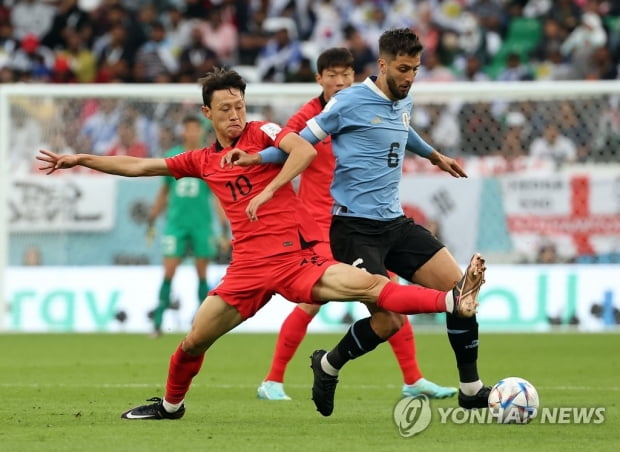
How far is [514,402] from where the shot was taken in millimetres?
7277

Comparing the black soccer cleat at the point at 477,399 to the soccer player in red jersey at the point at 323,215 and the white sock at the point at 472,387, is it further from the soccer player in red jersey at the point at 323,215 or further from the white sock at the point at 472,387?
the soccer player in red jersey at the point at 323,215

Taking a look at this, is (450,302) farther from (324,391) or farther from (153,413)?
(153,413)

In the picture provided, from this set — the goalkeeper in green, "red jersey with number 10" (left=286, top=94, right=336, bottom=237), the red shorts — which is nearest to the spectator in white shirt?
the goalkeeper in green

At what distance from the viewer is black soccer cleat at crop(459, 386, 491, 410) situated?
24.9 ft

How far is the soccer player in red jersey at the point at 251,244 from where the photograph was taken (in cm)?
725

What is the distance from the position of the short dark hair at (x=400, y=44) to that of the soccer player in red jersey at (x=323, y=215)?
4.42 feet

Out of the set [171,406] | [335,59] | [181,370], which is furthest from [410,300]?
[335,59]

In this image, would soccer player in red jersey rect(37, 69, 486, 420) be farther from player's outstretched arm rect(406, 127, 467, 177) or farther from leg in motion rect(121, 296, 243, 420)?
player's outstretched arm rect(406, 127, 467, 177)

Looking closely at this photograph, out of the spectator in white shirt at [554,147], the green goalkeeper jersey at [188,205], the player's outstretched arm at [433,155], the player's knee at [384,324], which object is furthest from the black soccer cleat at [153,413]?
the spectator in white shirt at [554,147]

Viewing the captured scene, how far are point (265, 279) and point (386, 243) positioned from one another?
0.88 m

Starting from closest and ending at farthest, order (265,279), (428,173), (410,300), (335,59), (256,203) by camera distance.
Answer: (410,300) < (256,203) < (265,279) < (335,59) < (428,173)

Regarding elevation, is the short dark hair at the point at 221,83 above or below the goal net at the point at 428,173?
above

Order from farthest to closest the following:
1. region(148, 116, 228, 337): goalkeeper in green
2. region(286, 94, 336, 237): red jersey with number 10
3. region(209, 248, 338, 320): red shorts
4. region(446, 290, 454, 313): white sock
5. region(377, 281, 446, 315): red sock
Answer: region(148, 116, 228, 337): goalkeeper in green, region(286, 94, 336, 237): red jersey with number 10, region(209, 248, 338, 320): red shorts, region(377, 281, 446, 315): red sock, region(446, 290, 454, 313): white sock
